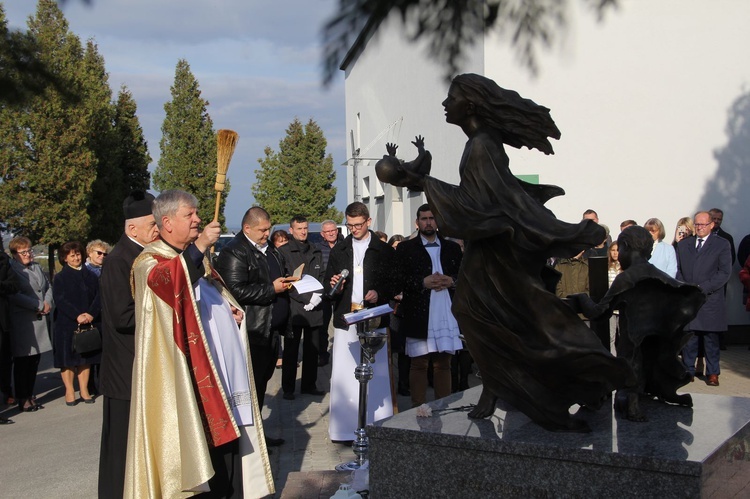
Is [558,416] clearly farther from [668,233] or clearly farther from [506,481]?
[668,233]

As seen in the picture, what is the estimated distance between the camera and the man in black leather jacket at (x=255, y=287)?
6855mm

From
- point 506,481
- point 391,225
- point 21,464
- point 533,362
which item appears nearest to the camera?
point 506,481

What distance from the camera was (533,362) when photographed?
4.23 meters

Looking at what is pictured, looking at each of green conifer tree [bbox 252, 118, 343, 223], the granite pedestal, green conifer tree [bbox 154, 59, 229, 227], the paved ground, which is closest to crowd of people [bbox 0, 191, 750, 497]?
the paved ground

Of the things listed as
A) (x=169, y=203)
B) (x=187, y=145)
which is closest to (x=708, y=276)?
(x=169, y=203)

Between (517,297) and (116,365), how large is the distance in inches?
93.3

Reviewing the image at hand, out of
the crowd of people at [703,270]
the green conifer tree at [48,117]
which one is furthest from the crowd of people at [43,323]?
the crowd of people at [703,270]

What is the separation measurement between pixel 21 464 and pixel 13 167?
3.29 meters

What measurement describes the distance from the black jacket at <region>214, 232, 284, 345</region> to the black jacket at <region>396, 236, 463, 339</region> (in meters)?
1.34

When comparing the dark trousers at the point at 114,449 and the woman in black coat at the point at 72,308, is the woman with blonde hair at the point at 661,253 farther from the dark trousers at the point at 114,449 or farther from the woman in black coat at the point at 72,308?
the dark trousers at the point at 114,449

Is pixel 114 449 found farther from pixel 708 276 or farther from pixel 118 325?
pixel 708 276

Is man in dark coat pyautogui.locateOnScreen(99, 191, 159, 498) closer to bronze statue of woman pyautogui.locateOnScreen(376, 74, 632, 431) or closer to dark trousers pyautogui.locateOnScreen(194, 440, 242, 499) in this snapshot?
dark trousers pyautogui.locateOnScreen(194, 440, 242, 499)

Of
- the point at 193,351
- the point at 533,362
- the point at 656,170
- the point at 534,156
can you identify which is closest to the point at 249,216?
the point at 193,351

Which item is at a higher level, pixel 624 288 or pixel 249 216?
pixel 249 216
